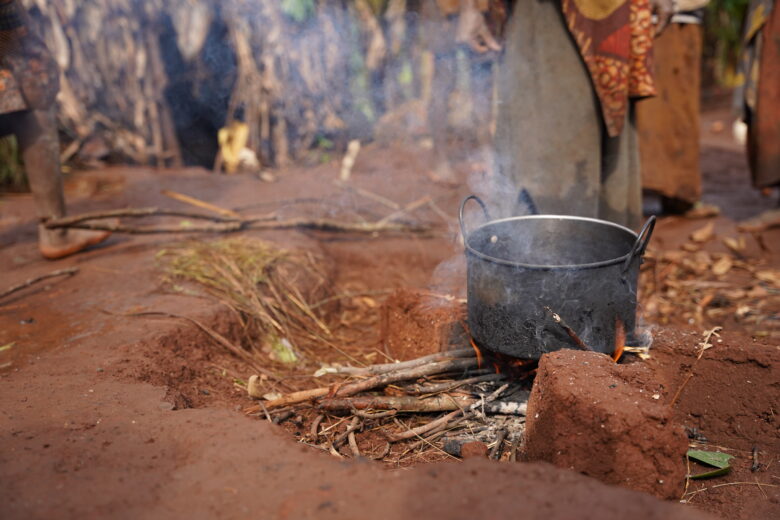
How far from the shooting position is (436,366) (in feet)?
9.34

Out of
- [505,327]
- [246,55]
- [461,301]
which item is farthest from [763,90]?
[246,55]

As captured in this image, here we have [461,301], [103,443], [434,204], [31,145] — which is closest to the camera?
[103,443]

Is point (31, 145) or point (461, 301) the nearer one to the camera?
point (461, 301)

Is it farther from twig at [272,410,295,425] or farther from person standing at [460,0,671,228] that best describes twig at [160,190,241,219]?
twig at [272,410,295,425]

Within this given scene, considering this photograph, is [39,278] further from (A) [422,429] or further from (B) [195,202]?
(A) [422,429]

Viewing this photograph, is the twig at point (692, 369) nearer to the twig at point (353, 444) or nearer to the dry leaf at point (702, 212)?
the twig at point (353, 444)

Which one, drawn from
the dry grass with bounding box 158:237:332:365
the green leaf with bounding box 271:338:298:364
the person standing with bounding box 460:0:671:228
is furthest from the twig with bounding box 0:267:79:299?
the person standing with bounding box 460:0:671:228

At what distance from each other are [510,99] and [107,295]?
2606 mm

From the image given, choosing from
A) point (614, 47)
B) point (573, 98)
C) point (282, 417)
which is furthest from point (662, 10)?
point (282, 417)

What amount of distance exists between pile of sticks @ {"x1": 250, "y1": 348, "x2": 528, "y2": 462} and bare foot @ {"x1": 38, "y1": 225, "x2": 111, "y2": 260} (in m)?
2.23

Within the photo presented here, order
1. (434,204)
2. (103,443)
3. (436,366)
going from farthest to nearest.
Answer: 1. (434,204)
2. (436,366)
3. (103,443)

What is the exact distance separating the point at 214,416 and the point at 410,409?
0.87m

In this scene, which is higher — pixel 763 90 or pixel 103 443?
pixel 763 90

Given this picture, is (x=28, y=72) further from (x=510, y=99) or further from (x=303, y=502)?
(x=303, y=502)
